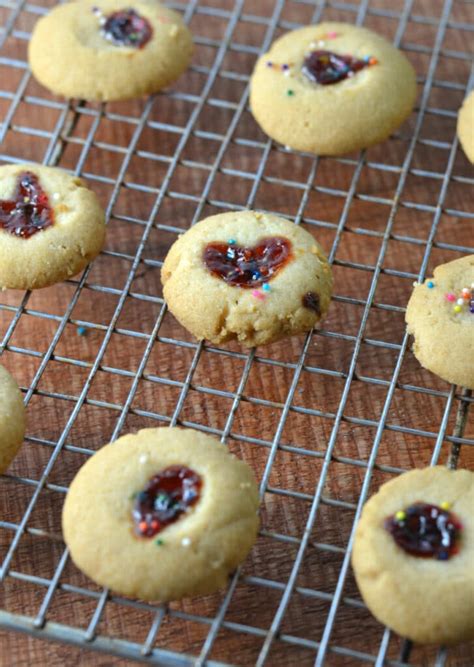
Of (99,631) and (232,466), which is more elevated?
(232,466)

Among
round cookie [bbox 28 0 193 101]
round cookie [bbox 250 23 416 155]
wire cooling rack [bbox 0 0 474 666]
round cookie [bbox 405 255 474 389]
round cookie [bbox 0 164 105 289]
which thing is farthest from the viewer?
round cookie [bbox 28 0 193 101]

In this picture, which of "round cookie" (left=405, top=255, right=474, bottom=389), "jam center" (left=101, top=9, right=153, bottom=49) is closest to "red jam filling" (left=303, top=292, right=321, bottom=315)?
"round cookie" (left=405, top=255, right=474, bottom=389)

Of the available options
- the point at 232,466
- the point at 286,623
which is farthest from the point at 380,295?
the point at 286,623

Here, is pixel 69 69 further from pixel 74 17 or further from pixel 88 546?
pixel 88 546

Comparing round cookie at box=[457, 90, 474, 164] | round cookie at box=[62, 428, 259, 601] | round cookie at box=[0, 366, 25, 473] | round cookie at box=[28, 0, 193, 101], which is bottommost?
round cookie at box=[0, 366, 25, 473]

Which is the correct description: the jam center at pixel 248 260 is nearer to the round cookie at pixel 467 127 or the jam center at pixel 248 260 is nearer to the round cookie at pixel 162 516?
the round cookie at pixel 162 516

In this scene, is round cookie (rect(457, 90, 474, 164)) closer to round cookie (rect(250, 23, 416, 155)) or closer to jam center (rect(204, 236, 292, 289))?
round cookie (rect(250, 23, 416, 155))

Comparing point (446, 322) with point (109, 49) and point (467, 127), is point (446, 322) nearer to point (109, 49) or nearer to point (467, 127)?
point (467, 127)
